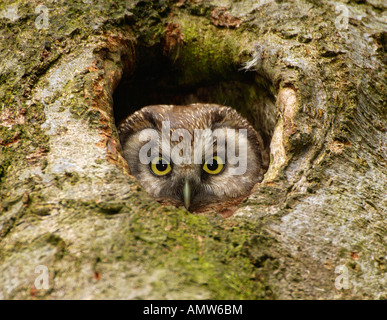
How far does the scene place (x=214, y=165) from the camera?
10.7 feet

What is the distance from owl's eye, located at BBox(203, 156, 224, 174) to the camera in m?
3.23

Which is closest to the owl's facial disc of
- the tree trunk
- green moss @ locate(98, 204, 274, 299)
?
the tree trunk

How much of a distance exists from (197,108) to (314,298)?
2.20m

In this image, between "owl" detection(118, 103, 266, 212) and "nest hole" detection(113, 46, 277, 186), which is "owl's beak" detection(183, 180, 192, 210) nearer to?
"owl" detection(118, 103, 266, 212)

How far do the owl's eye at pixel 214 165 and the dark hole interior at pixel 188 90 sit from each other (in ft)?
2.15

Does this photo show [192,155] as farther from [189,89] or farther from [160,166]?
[189,89]

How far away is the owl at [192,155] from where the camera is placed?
3107 mm

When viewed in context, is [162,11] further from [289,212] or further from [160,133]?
[289,212]

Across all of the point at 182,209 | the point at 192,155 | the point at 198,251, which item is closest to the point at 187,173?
the point at 192,155

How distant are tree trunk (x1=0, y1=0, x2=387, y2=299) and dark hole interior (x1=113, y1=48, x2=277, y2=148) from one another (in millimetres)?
55

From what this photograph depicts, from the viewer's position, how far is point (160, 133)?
10.8ft

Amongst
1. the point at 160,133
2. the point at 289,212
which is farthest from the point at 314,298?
the point at 160,133

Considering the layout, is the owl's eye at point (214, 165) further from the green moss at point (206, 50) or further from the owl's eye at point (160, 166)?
the green moss at point (206, 50)

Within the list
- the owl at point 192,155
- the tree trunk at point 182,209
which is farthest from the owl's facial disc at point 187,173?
the tree trunk at point 182,209
